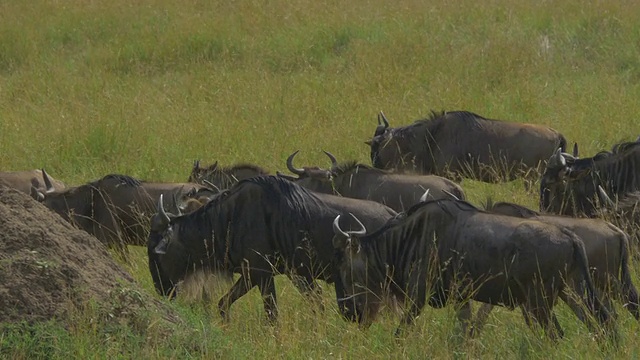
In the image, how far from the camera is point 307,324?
7.04 m

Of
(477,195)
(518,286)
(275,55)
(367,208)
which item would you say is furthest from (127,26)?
(518,286)

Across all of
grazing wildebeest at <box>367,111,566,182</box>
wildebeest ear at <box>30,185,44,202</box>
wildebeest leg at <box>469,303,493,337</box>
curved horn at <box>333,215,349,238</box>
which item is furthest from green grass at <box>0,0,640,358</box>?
wildebeest ear at <box>30,185,44,202</box>

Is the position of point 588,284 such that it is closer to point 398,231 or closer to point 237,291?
point 398,231

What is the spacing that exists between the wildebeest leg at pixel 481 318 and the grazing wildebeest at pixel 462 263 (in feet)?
0.22

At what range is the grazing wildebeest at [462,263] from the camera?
262 inches

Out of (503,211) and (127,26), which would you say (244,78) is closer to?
(127,26)

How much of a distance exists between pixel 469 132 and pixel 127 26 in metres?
8.22

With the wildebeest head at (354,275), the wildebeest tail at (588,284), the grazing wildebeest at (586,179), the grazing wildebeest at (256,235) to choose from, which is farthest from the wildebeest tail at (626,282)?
the grazing wildebeest at (586,179)

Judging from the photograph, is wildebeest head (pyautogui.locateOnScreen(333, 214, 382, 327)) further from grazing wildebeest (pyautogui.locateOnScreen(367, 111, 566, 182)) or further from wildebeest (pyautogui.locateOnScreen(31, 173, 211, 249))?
grazing wildebeest (pyautogui.locateOnScreen(367, 111, 566, 182))

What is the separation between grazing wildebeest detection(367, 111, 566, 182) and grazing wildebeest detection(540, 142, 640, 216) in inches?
65.6

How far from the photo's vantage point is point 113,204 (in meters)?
9.56

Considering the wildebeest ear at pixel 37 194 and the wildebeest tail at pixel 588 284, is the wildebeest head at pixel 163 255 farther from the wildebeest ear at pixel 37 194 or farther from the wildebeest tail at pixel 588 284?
the wildebeest tail at pixel 588 284

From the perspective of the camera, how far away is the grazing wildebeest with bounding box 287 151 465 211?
9078 millimetres

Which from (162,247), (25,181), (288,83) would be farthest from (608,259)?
(288,83)
